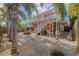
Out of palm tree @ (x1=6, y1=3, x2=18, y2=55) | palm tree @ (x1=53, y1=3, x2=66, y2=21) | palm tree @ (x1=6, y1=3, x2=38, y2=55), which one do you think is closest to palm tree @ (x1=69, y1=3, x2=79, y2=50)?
palm tree @ (x1=53, y1=3, x2=66, y2=21)

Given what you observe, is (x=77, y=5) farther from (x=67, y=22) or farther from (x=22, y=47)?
(x=22, y=47)

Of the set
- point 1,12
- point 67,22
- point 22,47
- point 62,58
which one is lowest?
point 62,58

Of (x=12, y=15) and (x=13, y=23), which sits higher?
(x=12, y=15)

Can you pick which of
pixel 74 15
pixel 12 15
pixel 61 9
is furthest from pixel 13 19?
pixel 74 15

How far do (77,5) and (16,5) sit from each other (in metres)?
0.76

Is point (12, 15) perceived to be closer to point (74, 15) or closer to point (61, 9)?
point (61, 9)

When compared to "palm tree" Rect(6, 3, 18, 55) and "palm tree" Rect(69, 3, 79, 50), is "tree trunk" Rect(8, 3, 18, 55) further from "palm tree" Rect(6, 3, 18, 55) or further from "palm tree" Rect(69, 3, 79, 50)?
"palm tree" Rect(69, 3, 79, 50)

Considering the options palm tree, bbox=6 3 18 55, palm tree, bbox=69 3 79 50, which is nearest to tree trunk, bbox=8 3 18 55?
palm tree, bbox=6 3 18 55

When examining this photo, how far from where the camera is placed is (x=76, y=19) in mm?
1942

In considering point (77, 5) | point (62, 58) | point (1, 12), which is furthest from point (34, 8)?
point (62, 58)

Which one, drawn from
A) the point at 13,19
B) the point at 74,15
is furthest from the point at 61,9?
the point at 13,19

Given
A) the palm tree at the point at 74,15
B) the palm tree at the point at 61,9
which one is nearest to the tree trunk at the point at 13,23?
the palm tree at the point at 61,9

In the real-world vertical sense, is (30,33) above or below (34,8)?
below

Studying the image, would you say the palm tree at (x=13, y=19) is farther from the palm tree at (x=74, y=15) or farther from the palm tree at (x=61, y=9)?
the palm tree at (x=74, y=15)
